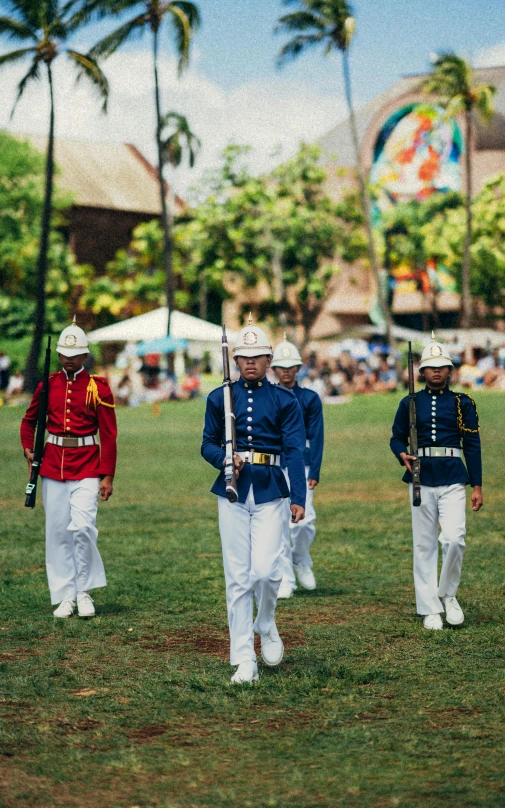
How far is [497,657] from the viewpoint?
26.2ft

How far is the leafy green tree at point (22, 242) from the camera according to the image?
55.2m

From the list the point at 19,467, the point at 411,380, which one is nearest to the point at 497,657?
the point at 411,380

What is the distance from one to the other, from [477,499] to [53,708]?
149 inches

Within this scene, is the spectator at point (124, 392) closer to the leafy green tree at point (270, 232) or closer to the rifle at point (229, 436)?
the leafy green tree at point (270, 232)

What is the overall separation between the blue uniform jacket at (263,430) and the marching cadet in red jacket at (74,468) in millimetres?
2004

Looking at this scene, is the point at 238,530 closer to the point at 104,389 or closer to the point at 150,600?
the point at 104,389

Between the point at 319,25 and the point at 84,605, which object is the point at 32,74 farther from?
the point at 84,605

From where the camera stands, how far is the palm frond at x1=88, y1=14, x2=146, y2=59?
42344mm

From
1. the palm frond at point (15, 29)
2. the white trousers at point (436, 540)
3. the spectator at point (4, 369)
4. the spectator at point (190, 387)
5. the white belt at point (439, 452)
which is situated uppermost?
the palm frond at point (15, 29)

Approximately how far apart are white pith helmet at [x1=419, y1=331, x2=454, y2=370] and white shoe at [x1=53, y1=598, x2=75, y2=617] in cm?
331

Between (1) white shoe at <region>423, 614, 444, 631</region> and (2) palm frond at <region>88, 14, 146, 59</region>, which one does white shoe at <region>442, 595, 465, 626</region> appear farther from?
(2) palm frond at <region>88, 14, 146, 59</region>

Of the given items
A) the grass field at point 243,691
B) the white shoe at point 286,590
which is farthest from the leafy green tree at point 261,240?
the white shoe at point 286,590

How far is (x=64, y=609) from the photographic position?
9.63m

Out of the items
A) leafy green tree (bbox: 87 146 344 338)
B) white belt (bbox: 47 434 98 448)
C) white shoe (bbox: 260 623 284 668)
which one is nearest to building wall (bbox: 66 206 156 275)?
leafy green tree (bbox: 87 146 344 338)
